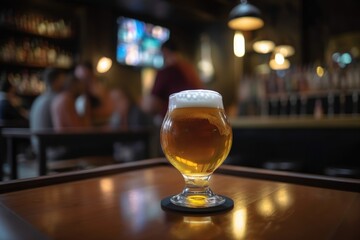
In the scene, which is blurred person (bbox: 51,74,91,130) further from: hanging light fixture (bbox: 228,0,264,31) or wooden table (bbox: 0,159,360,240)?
wooden table (bbox: 0,159,360,240)

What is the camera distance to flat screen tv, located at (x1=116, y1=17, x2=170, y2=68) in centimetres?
570

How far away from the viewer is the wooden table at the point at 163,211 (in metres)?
0.49

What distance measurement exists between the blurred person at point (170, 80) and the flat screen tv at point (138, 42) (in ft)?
9.07

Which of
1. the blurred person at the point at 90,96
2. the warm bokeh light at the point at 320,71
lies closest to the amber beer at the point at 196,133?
the blurred person at the point at 90,96

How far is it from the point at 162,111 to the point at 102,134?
0.61 metres

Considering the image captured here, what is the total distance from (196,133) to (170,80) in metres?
2.47

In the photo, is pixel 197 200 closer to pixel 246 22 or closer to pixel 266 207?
pixel 266 207

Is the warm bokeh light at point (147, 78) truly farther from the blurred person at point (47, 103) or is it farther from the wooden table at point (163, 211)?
the wooden table at point (163, 211)

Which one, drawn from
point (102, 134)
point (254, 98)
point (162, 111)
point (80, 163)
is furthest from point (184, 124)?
point (254, 98)

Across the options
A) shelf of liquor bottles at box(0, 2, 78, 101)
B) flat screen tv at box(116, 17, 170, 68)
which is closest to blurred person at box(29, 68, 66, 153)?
shelf of liquor bottles at box(0, 2, 78, 101)

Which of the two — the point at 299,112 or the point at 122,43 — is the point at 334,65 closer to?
the point at 299,112

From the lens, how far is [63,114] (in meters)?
3.26

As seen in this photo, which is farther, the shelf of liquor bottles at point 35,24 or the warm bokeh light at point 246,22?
the shelf of liquor bottles at point 35,24

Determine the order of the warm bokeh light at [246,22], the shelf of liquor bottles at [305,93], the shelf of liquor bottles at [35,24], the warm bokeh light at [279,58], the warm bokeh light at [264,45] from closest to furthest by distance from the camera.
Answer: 1. the warm bokeh light at [246,22]
2. the shelf of liquor bottles at [305,93]
3. the warm bokeh light at [279,58]
4. the warm bokeh light at [264,45]
5. the shelf of liquor bottles at [35,24]
